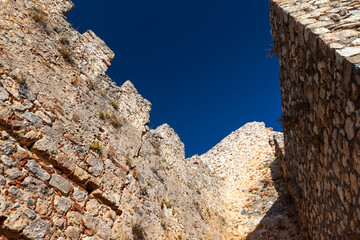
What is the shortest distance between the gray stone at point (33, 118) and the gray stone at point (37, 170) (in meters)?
0.67

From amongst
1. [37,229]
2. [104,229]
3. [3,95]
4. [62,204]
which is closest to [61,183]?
[62,204]

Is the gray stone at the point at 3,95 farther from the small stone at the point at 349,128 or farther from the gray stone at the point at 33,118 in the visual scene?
the small stone at the point at 349,128

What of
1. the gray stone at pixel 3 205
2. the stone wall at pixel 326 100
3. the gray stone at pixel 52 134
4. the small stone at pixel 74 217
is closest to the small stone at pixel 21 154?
the gray stone at pixel 52 134

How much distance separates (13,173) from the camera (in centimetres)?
359

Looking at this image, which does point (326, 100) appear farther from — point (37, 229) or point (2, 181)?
point (2, 181)

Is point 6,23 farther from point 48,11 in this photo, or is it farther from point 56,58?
point 48,11

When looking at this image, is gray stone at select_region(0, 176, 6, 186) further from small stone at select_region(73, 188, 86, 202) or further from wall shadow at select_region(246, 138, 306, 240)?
wall shadow at select_region(246, 138, 306, 240)

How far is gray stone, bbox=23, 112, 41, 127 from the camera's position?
4.22m

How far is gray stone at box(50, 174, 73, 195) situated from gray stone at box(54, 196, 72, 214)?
0.13 metres

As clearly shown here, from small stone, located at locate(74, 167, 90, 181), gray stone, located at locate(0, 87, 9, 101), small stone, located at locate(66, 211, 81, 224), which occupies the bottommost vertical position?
small stone, located at locate(66, 211, 81, 224)

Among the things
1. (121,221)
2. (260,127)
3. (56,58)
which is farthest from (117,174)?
(260,127)

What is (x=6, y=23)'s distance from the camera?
4.81 m

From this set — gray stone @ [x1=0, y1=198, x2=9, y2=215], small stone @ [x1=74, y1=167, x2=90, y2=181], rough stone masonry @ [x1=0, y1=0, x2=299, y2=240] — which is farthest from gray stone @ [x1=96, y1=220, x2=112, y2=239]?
gray stone @ [x1=0, y1=198, x2=9, y2=215]

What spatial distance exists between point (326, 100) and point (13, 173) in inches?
169
